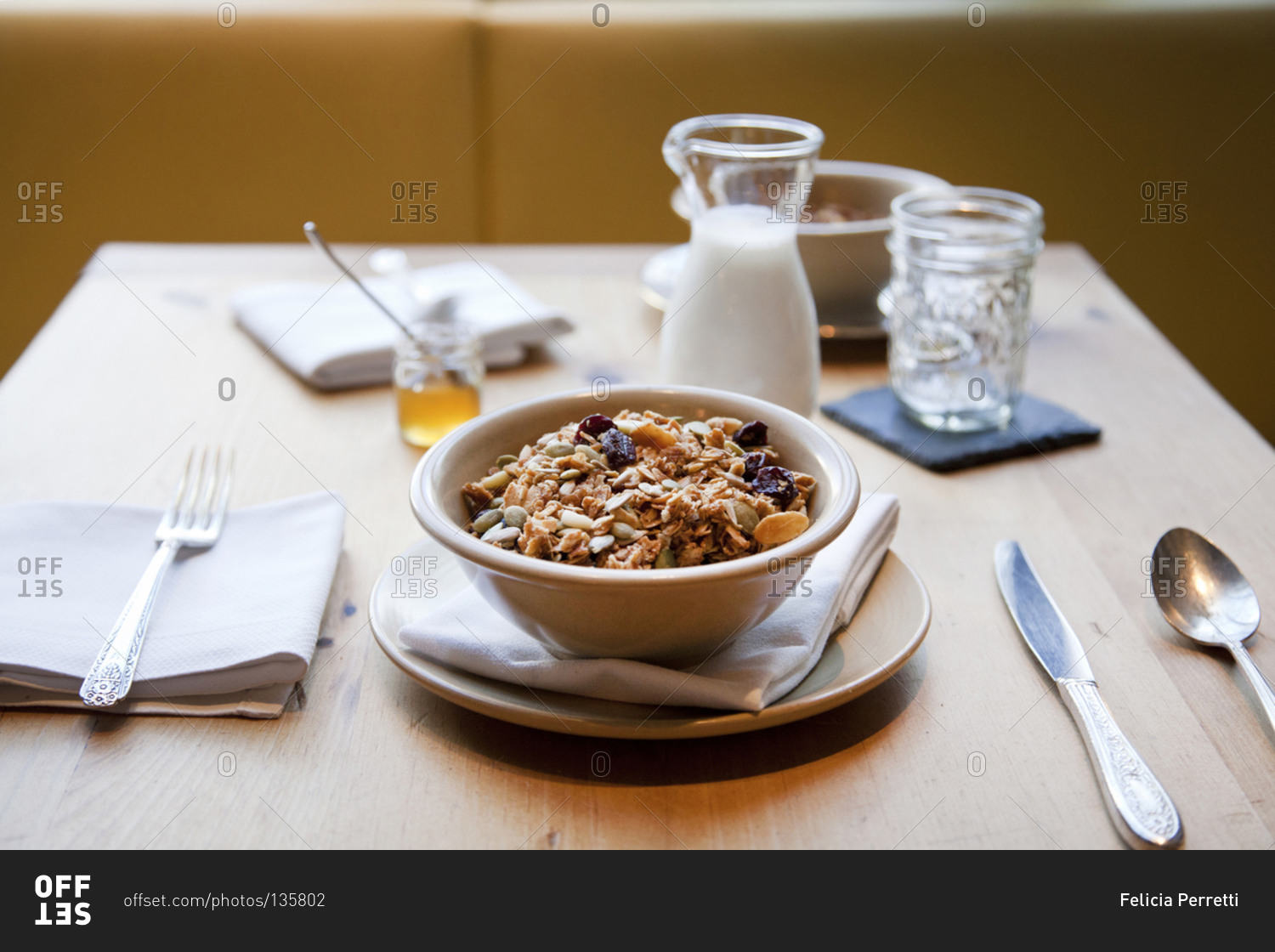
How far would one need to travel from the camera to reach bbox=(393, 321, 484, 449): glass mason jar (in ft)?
3.43

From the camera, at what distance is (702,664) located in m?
0.66

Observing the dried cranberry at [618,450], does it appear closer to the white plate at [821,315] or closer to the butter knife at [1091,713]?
the butter knife at [1091,713]

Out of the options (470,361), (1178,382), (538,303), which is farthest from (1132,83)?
(470,361)

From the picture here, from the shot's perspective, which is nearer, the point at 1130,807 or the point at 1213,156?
the point at 1130,807

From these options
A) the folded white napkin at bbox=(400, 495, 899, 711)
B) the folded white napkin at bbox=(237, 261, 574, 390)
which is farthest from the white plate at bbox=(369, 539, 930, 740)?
the folded white napkin at bbox=(237, 261, 574, 390)

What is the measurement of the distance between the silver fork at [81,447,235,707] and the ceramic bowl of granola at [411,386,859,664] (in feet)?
0.66

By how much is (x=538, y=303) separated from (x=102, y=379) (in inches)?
18.8

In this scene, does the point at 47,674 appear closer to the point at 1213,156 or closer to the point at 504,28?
the point at 504,28

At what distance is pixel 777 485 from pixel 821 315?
62 cm

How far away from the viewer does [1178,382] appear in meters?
1.19

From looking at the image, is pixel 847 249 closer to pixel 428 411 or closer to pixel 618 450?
pixel 428 411
